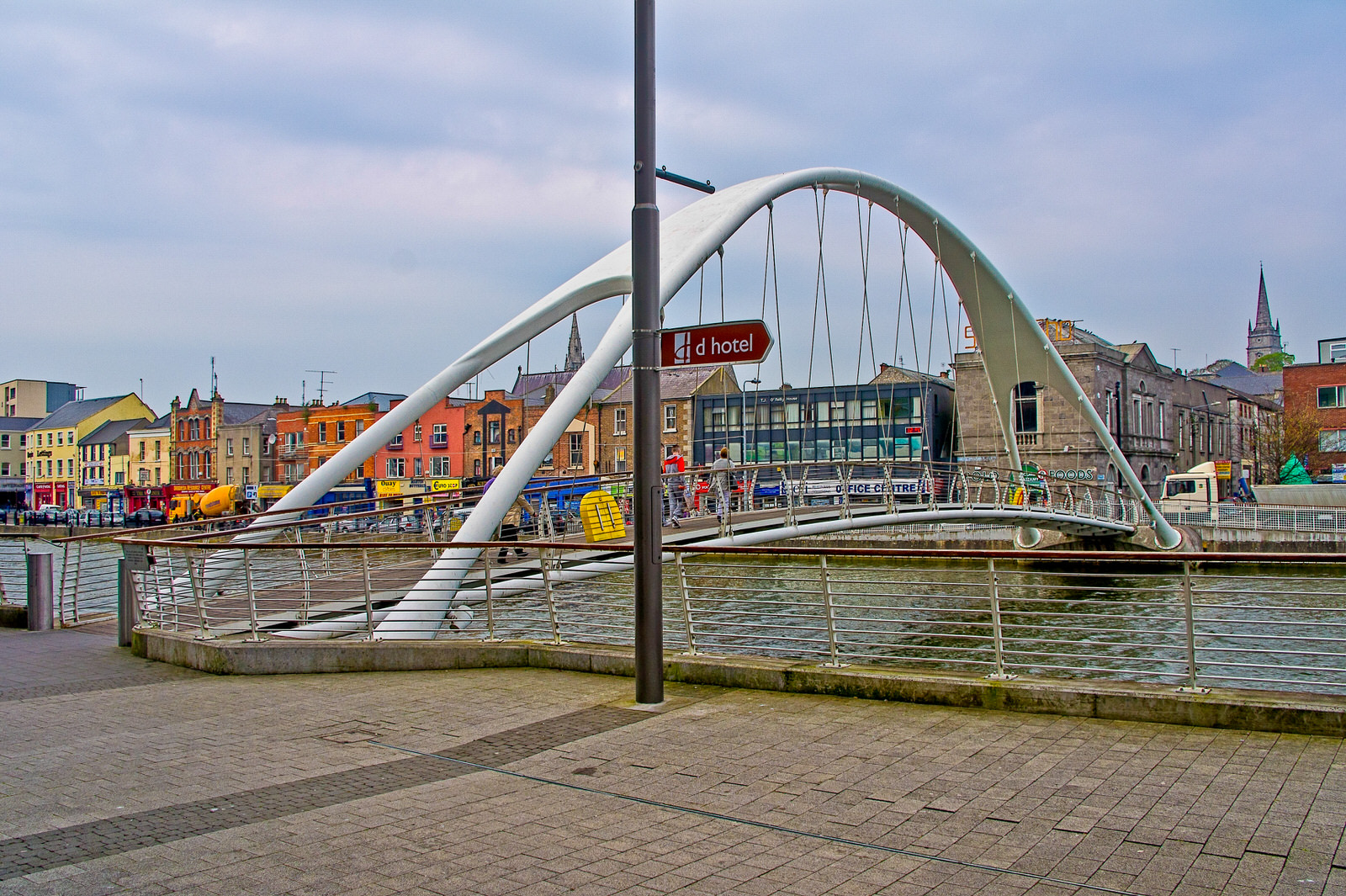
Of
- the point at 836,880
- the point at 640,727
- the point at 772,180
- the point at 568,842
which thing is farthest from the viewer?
the point at 772,180

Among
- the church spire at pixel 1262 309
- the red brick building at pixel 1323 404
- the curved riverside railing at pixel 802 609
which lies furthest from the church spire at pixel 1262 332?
the curved riverside railing at pixel 802 609

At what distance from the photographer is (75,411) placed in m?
83.9

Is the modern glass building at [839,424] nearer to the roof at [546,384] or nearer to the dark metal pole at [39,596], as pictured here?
the roof at [546,384]

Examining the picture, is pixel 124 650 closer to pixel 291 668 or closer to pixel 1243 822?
pixel 291 668

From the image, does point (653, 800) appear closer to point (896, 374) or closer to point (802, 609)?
point (802, 609)

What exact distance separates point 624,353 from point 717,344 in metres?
6.97

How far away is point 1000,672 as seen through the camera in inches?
255

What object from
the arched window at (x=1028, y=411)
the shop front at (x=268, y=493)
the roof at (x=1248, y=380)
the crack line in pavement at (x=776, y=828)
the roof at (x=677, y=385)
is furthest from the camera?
the roof at (x=1248, y=380)

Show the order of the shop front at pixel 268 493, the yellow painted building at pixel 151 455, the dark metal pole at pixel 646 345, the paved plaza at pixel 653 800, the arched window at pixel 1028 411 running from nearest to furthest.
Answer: the paved plaza at pixel 653 800
the dark metal pole at pixel 646 345
the arched window at pixel 1028 411
the shop front at pixel 268 493
the yellow painted building at pixel 151 455

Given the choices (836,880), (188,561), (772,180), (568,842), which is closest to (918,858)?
(836,880)

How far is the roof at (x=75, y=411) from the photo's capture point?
270ft

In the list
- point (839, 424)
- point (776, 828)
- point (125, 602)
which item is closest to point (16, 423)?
point (839, 424)

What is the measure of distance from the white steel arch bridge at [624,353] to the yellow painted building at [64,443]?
74.5 metres

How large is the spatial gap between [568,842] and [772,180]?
15.5 metres
